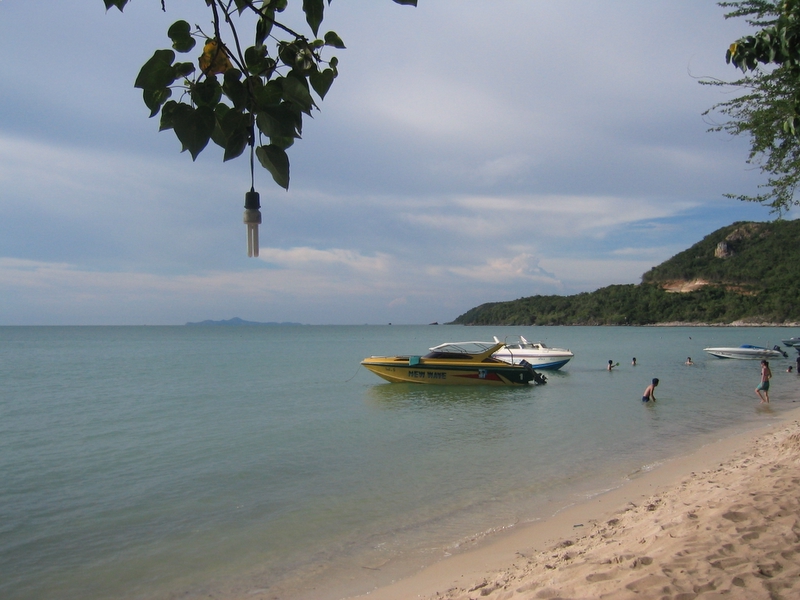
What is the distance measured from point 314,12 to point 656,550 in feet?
18.1

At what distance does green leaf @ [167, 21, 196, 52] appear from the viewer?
1483mm

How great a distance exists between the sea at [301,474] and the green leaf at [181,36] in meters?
6.17

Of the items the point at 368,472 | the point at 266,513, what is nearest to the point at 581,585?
the point at 266,513

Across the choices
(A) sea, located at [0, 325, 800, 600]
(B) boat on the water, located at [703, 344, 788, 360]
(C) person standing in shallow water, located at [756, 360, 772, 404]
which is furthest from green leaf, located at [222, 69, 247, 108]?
(B) boat on the water, located at [703, 344, 788, 360]

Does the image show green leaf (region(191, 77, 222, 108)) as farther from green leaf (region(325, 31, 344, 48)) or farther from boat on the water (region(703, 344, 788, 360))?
boat on the water (region(703, 344, 788, 360))

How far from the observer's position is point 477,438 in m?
14.9

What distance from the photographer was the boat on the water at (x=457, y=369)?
25.1m

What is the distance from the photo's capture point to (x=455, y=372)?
25.1 meters

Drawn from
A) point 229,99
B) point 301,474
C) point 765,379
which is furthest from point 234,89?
point 765,379

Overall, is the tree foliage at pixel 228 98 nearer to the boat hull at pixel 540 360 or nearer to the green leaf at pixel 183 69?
the green leaf at pixel 183 69

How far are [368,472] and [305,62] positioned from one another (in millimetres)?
10984

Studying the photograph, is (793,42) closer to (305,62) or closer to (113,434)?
(305,62)

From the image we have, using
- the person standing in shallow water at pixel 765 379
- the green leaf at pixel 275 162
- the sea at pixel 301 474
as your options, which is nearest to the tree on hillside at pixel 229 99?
the green leaf at pixel 275 162

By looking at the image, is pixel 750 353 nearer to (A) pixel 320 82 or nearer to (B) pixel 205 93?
(A) pixel 320 82
